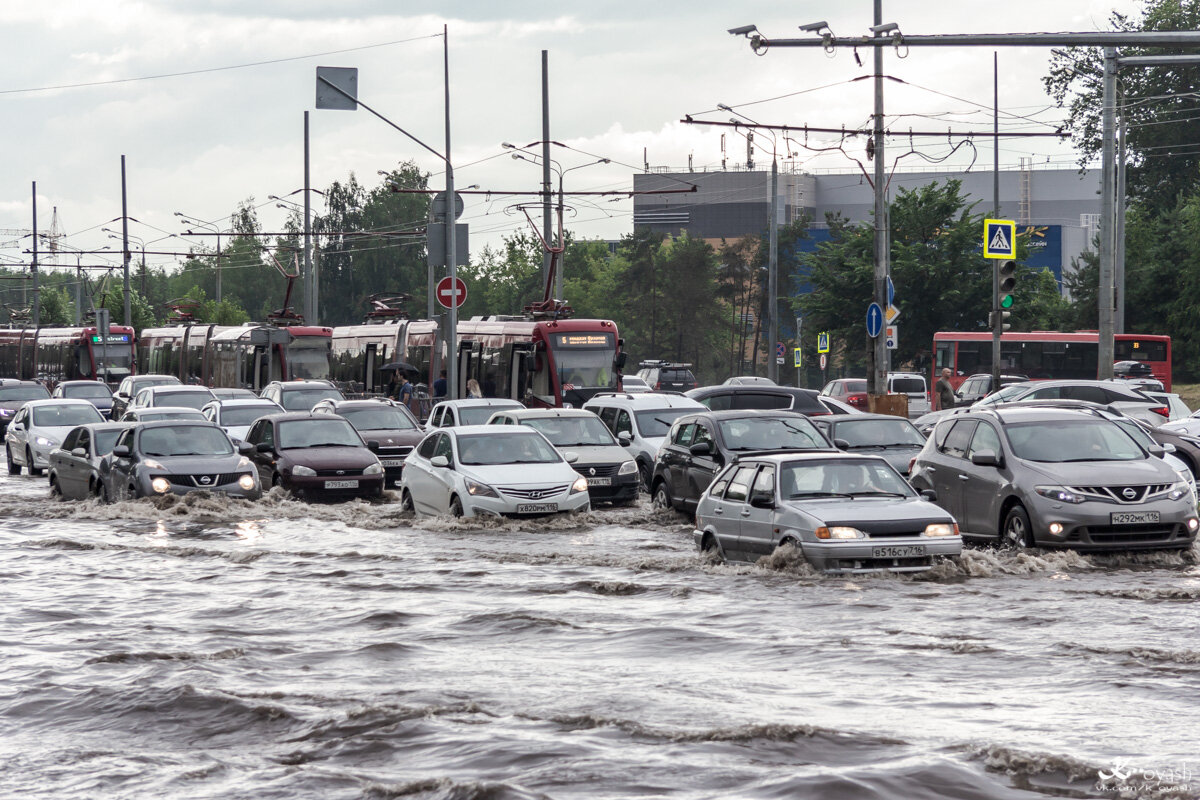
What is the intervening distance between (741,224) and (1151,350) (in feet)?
250

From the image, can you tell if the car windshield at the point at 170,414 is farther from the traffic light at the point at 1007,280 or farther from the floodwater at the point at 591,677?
the traffic light at the point at 1007,280

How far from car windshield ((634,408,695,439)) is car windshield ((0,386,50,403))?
2305 centimetres

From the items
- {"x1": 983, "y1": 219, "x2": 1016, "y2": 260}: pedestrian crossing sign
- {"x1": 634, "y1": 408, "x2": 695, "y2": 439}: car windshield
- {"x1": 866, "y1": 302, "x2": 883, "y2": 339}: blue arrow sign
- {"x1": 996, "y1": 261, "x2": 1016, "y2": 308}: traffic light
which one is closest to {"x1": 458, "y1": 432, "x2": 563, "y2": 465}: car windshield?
{"x1": 634, "y1": 408, "x2": 695, "y2": 439}: car windshield

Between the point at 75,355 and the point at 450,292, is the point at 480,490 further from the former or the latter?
the point at 75,355

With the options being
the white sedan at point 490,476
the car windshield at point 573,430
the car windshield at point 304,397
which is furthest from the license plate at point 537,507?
the car windshield at point 304,397

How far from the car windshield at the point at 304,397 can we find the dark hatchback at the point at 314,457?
7933 millimetres

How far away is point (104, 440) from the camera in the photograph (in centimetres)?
2484

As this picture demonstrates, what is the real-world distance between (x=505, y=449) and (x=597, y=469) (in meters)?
2.46

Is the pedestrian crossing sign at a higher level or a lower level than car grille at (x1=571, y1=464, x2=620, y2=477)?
higher

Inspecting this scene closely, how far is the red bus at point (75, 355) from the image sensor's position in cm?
5631

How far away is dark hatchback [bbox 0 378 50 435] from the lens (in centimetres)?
4253

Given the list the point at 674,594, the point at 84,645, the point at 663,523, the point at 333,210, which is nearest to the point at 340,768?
the point at 84,645

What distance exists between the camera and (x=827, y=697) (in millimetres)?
9617

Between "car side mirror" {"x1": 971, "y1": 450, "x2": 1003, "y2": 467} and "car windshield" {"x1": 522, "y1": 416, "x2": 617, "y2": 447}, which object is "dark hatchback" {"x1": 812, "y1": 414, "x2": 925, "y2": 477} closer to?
"car windshield" {"x1": 522, "y1": 416, "x2": 617, "y2": 447}
